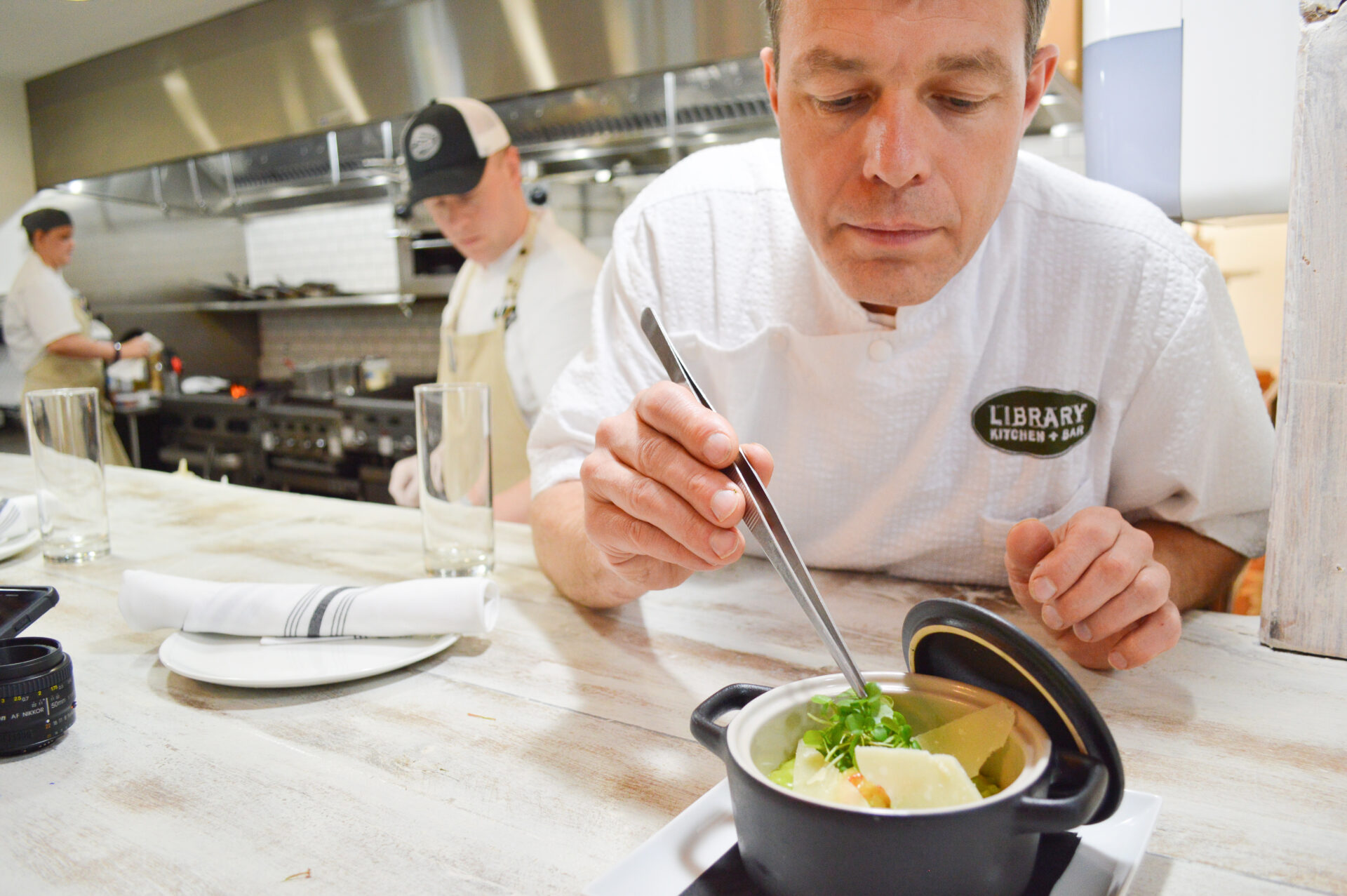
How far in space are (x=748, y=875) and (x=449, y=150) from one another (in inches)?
106

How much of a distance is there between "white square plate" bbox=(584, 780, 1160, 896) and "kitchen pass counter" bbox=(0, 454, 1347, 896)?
32 millimetres

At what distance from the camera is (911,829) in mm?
464

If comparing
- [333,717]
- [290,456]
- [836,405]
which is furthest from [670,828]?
[290,456]

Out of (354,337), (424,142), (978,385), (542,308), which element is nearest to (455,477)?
(978,385)

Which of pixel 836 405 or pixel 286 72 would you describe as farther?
pixel 286 72

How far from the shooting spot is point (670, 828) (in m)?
0.59

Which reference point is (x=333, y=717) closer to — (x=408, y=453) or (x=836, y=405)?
(x=836, y=405)

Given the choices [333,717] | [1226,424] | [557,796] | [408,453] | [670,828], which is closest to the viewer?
[670,828]

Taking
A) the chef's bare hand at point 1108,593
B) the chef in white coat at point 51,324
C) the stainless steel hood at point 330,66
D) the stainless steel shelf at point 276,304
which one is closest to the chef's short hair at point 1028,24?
the chef's bare hand at point 1108,593

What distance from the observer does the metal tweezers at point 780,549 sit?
2.20ft

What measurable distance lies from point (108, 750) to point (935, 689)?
2.39 feet

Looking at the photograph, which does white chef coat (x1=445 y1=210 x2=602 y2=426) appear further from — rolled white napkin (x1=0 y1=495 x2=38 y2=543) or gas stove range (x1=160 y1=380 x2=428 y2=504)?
gas stove range (x1=160 y1=380 x2=428 y2=504)

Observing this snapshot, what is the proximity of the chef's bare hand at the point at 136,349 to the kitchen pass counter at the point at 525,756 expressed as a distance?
5282mm

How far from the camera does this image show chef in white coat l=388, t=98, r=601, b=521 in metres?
2.73
